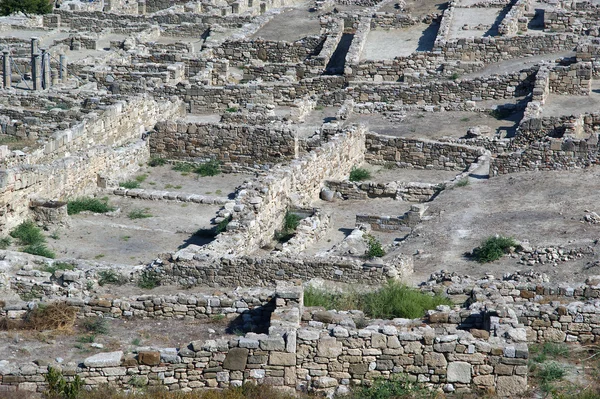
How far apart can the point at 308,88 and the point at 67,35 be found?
13465 millimetres

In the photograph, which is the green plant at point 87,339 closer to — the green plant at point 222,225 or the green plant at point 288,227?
the green plant at point 222,225

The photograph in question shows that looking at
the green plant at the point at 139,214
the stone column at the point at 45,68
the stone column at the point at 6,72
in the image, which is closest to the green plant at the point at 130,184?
the green plant at the point at 139,214

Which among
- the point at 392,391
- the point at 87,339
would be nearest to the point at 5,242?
the point at 87,339

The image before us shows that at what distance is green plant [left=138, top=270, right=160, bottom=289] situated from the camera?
25.2 m

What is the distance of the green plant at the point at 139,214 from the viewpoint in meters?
30.8

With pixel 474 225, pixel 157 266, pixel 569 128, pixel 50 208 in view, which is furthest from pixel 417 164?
pixel 157 266

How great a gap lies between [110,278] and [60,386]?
271 inches

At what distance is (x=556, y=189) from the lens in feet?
102

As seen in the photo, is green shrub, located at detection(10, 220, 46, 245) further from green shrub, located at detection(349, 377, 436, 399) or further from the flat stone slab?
green shrub, located at detection(349, 377, 436, 399)

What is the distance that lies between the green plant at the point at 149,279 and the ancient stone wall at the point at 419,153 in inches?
463

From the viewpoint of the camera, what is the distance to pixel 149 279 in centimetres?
2533

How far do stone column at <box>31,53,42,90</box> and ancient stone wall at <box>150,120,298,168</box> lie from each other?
924 centimetres

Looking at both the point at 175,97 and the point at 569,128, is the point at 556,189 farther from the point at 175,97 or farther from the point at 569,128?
the point at 175,97

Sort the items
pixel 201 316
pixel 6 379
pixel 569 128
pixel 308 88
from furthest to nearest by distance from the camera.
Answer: pixel 308 88 → pixel 569 128 → pixel 201 316 → pixel 6 379
